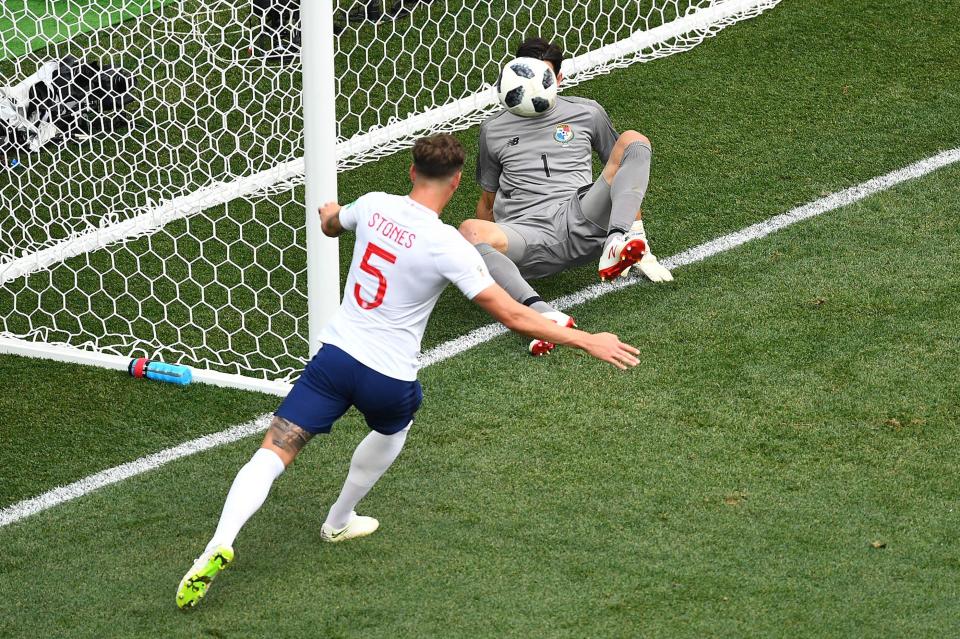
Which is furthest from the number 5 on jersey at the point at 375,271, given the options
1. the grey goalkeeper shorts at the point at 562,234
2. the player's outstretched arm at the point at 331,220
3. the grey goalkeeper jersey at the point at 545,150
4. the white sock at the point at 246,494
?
the grey goalkeeper jersey at the point at 545,150

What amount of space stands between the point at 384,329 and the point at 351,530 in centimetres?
89

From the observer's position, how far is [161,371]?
6.11 metres

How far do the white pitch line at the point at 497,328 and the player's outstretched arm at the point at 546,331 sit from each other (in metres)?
1.95

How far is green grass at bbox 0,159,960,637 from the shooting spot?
170 inches

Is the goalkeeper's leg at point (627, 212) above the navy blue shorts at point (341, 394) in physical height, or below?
below

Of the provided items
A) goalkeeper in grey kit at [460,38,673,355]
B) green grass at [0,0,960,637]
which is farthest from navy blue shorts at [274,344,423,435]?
goalkeeper in grey kit at [460,38,673,355]

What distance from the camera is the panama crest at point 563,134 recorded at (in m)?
6.73

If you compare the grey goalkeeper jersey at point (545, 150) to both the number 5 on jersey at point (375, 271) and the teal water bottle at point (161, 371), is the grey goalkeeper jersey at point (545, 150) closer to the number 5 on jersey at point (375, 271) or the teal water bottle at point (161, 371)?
the teal water bottle at point (161, 371)

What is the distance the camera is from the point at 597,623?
13.8 ft

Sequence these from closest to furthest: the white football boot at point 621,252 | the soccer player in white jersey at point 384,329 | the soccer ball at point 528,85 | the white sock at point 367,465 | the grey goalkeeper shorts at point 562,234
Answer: the soccer player in white jersey at point 384,329 → the white sock at point 367,465 → the white football boot at point 621,252 → the grey goalkeeper shorts at point 562,234 → the soccer ball at point 528,85

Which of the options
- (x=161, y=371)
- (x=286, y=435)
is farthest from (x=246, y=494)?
(x=161, y=371)

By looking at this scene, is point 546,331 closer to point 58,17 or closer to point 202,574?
point 202,574

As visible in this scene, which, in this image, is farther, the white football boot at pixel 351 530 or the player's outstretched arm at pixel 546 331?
the white football boot at pixel 351 530

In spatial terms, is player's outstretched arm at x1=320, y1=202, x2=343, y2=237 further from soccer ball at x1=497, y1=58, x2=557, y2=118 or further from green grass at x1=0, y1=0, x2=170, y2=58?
green grass at x1=0, y1=0, x2=170, y2=58
